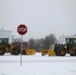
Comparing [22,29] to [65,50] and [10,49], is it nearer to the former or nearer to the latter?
[65,50]

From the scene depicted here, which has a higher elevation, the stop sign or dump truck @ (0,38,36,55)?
the stop sign

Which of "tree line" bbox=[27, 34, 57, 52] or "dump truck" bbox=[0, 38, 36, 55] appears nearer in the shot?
"dump truck" bbox=[0, 38, 36, 55]

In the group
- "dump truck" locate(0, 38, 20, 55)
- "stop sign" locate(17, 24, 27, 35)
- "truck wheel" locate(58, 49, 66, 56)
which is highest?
"stop sign" locate(17, 24, 27, 35)

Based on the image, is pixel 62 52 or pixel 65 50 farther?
pixel 65 50

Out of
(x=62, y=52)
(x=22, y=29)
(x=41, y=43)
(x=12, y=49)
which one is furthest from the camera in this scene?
(x=41, y=43)

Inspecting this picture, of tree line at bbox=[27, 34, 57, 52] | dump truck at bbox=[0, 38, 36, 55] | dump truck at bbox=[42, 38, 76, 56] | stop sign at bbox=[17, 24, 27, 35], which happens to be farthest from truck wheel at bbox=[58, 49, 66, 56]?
tree line at bbox=[27, 34, 57, 52]

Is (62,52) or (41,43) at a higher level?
(41,43)

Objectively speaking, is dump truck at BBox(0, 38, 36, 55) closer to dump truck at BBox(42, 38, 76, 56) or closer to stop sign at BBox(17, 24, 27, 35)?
dump truck at BBox(42, 38, 76, 56)

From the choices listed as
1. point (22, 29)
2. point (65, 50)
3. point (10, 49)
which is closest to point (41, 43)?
point (10, 49)

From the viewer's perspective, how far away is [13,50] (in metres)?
39.0
